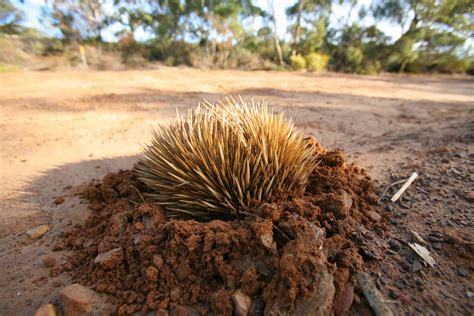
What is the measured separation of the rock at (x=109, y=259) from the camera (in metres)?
1.92

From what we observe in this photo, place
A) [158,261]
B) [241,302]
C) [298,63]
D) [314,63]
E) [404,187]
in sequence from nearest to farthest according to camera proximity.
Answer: [241,302]
[158,261]
[404,187]
[298,63]
[314,63]

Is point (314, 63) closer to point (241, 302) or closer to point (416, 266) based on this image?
point (416, 266)

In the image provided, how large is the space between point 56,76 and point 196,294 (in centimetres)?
1211

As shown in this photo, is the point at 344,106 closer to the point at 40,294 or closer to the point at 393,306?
the point at 393,306

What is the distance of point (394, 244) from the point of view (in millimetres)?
1992

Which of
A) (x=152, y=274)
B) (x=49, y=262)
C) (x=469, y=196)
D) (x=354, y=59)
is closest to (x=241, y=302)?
(x=152, y=274)

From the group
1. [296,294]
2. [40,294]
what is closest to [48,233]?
[40,294]

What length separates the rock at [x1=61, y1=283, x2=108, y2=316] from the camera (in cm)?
166

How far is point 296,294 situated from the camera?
152 cm

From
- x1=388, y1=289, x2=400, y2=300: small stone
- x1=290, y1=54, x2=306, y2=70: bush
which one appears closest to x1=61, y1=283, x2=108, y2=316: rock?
x1=388, y1=289, x2=400, y2=300: small stone

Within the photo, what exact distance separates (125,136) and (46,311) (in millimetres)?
4209

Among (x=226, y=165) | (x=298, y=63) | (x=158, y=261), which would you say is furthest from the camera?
(x=298, y=63)

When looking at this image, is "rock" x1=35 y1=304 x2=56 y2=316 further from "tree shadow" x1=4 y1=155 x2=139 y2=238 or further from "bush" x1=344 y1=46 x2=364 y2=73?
"bush" x1=344 y1=46 x2=364 y2=73

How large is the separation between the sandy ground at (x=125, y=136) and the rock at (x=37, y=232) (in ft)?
0.19
